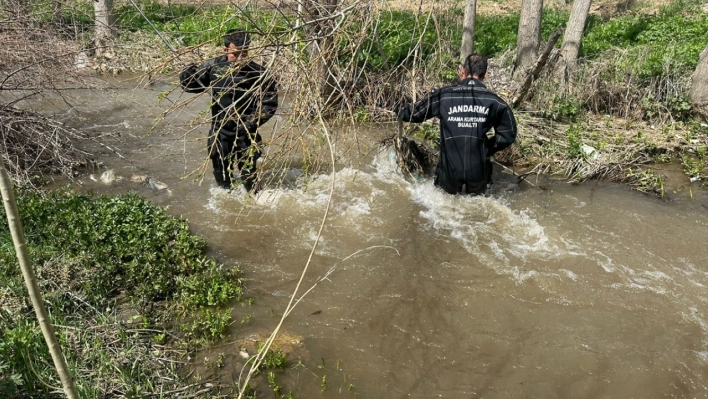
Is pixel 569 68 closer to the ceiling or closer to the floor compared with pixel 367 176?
closer to the ceiling

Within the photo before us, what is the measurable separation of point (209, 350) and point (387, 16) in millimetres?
9871

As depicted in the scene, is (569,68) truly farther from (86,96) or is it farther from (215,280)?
(86,96)

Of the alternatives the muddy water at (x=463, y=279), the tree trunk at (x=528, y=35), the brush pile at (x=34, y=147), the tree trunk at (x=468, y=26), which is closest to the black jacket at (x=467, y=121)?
the muddy water at (x=463, y=279)

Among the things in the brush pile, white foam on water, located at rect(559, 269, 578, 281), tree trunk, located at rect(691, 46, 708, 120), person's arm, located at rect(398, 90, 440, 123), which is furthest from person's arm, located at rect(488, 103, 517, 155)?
the brush pile

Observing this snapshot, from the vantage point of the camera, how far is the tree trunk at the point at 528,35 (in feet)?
29.3

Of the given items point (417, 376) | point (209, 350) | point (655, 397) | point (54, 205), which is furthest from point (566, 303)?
point (54, 205)

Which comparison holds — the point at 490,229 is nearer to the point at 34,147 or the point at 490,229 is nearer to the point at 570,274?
the point at 570,274

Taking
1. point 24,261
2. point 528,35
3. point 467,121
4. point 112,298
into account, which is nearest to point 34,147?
point 112,298

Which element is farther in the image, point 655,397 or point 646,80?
point 646,80

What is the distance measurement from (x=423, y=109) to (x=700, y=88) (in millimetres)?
5056

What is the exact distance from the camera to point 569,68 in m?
8.22

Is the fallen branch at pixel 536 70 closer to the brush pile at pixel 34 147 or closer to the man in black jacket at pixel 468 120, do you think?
the man in black jacket at pixel 468 120

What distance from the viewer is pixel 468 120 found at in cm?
551

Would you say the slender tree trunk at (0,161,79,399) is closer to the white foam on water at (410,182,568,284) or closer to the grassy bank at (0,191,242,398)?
the grassy bank at (0,191,242,398)
